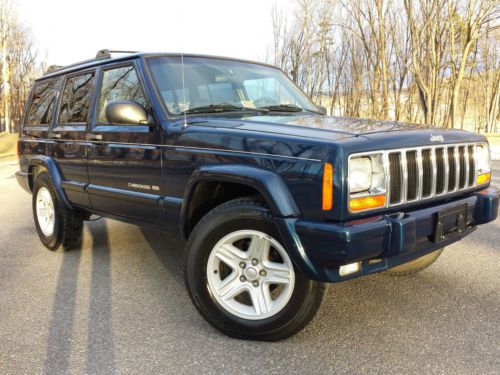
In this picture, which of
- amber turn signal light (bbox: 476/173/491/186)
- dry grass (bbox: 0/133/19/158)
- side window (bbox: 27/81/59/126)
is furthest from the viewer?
dry grass (bbox: 0/133/19/158)

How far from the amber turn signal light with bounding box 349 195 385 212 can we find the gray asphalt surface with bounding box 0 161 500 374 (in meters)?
0.83

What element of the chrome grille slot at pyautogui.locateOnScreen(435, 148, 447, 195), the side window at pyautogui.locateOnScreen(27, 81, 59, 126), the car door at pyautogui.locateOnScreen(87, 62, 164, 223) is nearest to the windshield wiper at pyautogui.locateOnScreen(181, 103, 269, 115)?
the car door at pyautogui.locateOnScreen(87, 62, 164, 223)

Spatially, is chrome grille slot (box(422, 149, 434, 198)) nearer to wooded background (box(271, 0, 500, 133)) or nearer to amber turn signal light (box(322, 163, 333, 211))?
amber turn signal light (box(322, 163, 333, 211))

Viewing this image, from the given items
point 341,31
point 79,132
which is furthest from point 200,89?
point 341,31

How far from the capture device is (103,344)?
262 cm

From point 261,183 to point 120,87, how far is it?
1.95 meters

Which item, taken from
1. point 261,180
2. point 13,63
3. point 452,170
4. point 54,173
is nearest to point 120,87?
point 54,173

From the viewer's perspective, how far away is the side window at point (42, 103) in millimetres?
4836

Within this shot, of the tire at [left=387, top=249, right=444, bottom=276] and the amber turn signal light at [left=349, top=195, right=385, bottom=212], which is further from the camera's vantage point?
the tire at [left=387, top=249, right=444, bottom=276]

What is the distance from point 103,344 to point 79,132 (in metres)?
2.17

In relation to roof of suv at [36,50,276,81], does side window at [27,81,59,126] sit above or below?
below

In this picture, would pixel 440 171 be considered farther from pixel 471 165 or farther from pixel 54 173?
pixel 54 173

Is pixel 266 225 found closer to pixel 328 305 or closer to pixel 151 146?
pixel 328 305

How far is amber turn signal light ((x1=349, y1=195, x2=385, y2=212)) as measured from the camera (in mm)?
2330
